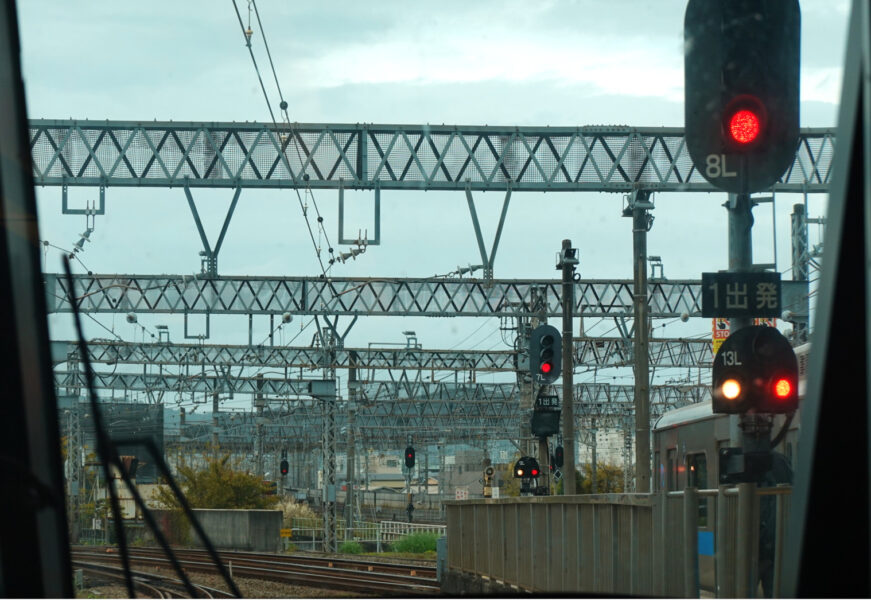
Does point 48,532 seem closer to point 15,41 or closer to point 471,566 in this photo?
point 15,41

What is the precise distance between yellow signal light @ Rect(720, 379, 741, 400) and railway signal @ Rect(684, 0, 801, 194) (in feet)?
4.90

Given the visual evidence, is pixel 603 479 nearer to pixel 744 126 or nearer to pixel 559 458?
pixel 559 458

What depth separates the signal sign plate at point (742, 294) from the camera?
22.5ft

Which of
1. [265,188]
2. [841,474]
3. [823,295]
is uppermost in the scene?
[265,188]

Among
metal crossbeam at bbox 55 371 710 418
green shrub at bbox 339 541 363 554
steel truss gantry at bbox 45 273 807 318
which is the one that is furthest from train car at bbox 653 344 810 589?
metal crossbeam at bbox 55 371 710 418

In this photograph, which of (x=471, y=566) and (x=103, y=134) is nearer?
(x=471, y=566)

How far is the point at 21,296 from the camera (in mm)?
3262

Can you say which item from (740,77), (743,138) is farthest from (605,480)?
(740,77)

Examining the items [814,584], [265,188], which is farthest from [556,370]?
[814,584]

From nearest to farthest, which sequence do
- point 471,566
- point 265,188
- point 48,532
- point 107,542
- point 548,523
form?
point 48,532
point 107,542
point 548,523
point 471,566
point 265,188

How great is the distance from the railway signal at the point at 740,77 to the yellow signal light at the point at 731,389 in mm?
1493

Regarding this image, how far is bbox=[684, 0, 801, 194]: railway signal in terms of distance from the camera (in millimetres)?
4883

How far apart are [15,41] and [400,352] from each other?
54.2 meters

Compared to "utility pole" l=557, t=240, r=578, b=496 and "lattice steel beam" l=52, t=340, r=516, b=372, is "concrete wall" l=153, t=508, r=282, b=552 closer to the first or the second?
"utility pole" l=557, t=240, r=578, b=496
